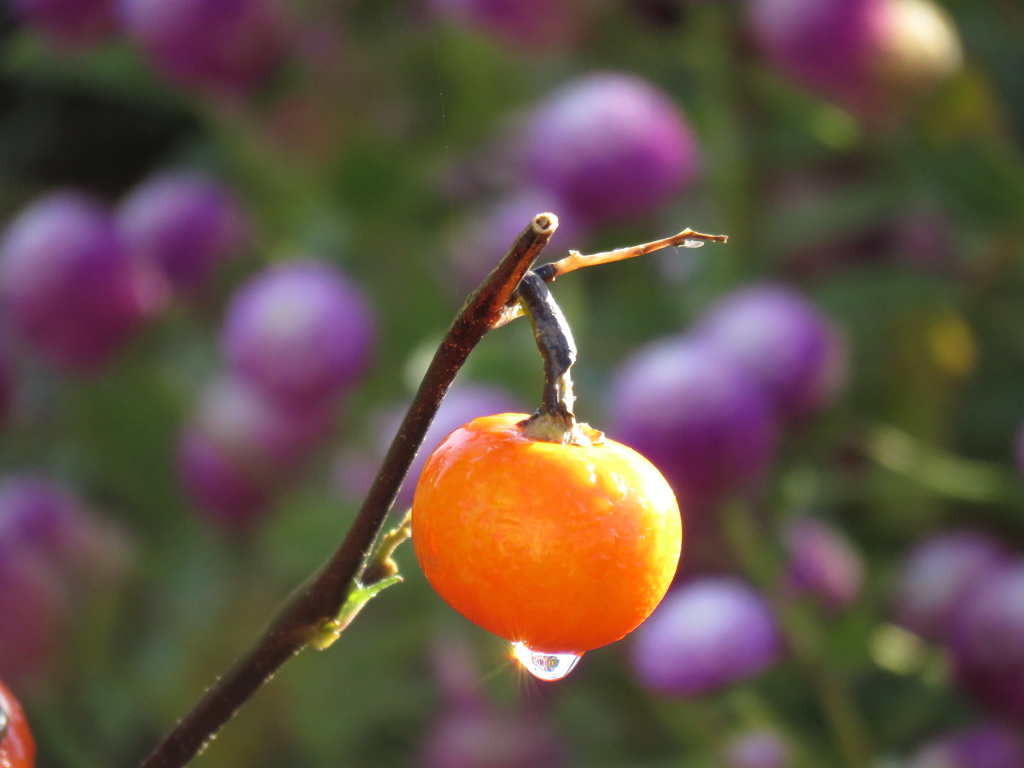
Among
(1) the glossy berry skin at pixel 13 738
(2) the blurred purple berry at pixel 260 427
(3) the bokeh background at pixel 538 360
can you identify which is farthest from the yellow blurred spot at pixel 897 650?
(1) the glossy berry skin at pixel 13 738

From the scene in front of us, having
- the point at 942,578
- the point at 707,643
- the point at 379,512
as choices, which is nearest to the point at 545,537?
the point at 379,512

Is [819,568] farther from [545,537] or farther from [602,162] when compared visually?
[545,537]

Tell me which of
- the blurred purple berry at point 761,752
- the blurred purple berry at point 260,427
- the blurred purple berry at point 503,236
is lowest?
the blurred purple berry at point 761,752

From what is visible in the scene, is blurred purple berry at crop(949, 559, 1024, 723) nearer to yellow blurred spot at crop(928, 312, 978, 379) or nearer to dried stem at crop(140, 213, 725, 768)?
yellow blurred spot at crop(928, 312, 978, 379)

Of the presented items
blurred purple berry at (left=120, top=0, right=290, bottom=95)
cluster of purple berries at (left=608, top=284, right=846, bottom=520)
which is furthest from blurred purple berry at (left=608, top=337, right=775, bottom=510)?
blurred purple berry at (left=120, top=0, right=290, bottom=95)

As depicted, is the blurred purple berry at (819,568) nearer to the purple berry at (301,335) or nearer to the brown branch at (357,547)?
the purple berry at (301,335)

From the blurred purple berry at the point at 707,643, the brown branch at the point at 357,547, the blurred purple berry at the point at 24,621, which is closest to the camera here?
the brown branch at the point at 357,547
